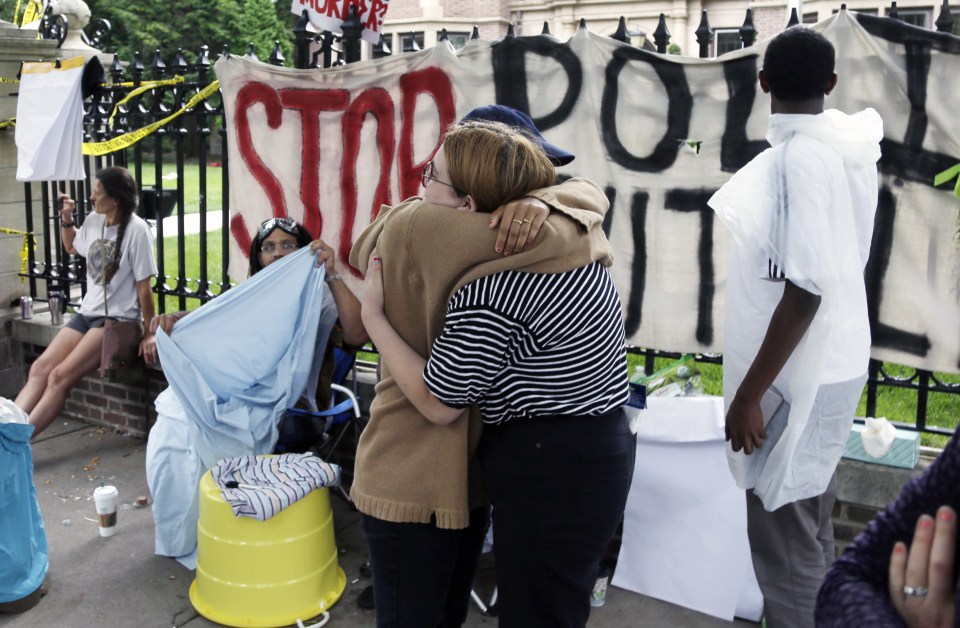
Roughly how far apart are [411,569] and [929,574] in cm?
141

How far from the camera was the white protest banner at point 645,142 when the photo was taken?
10.7ft

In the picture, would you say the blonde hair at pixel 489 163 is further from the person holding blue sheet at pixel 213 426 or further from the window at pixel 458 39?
the window at pixel 458 39

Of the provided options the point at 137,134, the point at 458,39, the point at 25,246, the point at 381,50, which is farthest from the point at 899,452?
the point at 458,39

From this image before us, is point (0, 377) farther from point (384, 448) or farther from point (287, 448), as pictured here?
point (384, 448)

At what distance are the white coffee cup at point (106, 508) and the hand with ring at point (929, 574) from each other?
12.7 feet

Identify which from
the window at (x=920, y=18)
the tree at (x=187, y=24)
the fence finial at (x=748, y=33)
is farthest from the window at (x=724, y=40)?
the tree at (x=187, y=24)

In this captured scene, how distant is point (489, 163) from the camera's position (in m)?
2.12

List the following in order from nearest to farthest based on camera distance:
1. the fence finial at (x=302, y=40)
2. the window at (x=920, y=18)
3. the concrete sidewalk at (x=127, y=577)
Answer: the concrete sidewalk at (x=127, y=577)
the fence finial at (x=302, y=40)
the window at (x=920, y=18)

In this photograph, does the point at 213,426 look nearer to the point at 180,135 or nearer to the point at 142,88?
the point at 180,135

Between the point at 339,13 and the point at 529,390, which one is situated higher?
the point at 339,13

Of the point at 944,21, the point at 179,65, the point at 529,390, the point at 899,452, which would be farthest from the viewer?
the point at 179,65

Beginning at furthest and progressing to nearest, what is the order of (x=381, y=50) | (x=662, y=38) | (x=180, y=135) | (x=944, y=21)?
(x=180, y=135)
(x=381, y=50)
(x=662, y=38)
(x=944, y=21)

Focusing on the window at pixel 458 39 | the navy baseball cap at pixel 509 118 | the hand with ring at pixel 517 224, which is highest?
the window at pixel 458 39

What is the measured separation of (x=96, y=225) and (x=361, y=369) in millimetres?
1836
